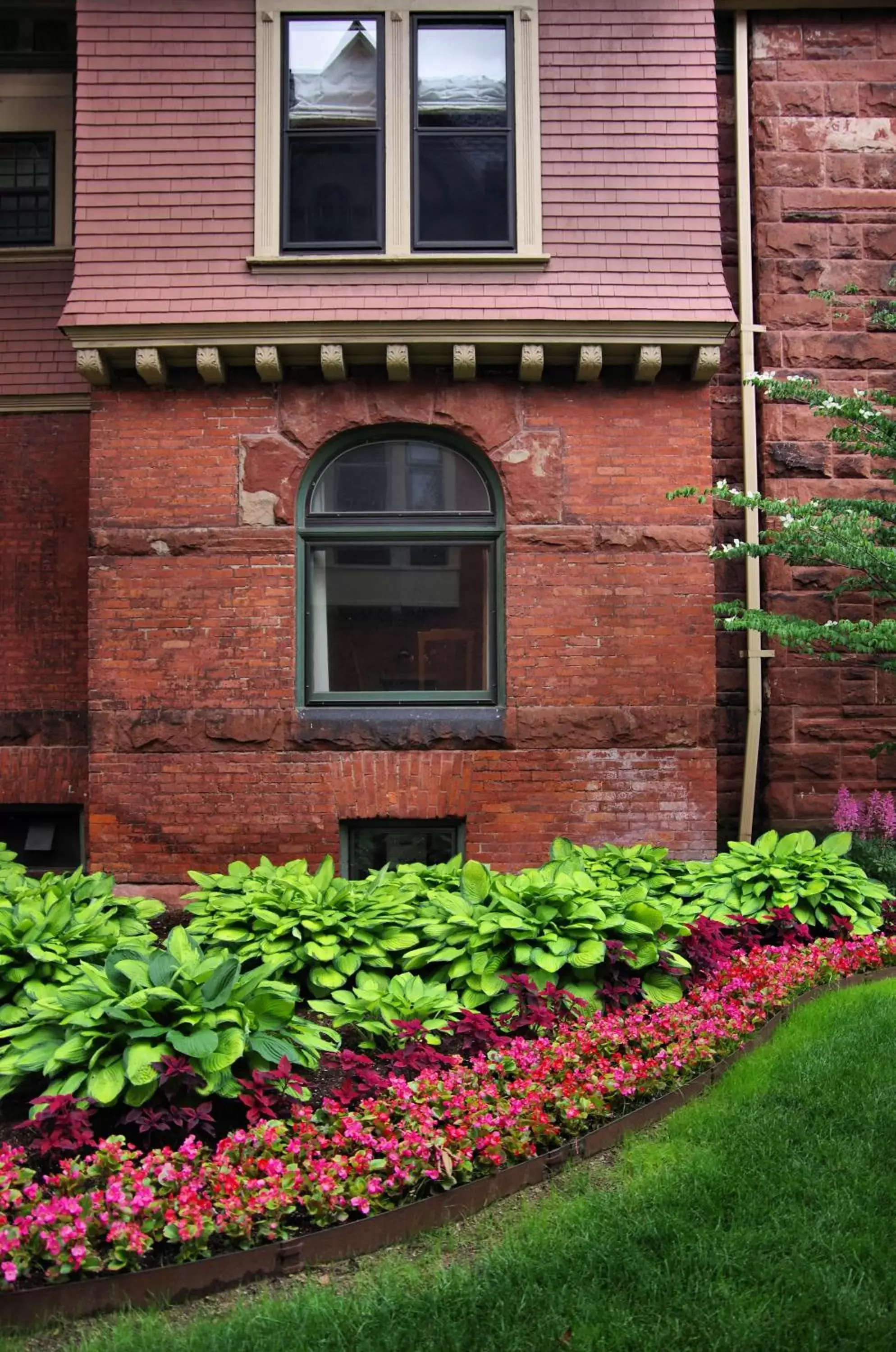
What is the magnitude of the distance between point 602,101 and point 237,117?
2.81 m

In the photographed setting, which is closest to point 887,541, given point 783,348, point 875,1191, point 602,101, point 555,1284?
point 783,348

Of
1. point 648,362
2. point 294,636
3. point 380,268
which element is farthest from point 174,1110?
point 380,268

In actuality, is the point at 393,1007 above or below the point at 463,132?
below

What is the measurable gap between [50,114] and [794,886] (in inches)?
355

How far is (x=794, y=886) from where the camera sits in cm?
695

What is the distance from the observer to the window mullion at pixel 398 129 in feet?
28.2

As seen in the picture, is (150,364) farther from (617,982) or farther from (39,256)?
(617,982)

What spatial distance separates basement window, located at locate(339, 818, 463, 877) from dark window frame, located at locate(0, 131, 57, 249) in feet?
19.6

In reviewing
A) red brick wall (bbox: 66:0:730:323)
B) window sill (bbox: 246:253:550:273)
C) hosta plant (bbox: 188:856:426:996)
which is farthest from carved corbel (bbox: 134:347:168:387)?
hosta plant (bbox: 188:856:426:996)

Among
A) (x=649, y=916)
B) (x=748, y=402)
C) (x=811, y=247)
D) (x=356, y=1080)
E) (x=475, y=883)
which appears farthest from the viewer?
(x=811, y=247)

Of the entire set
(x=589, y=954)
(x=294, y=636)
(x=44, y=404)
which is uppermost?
(x=44, y=404)

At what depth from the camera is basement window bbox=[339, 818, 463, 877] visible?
28.3 ft

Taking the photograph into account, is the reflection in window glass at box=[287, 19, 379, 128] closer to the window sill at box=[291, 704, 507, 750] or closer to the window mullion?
the window mullion

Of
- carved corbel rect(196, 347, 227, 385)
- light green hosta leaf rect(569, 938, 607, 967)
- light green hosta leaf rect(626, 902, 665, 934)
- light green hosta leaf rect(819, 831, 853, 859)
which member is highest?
carved corbel rect(196, 347, 227, 385)
